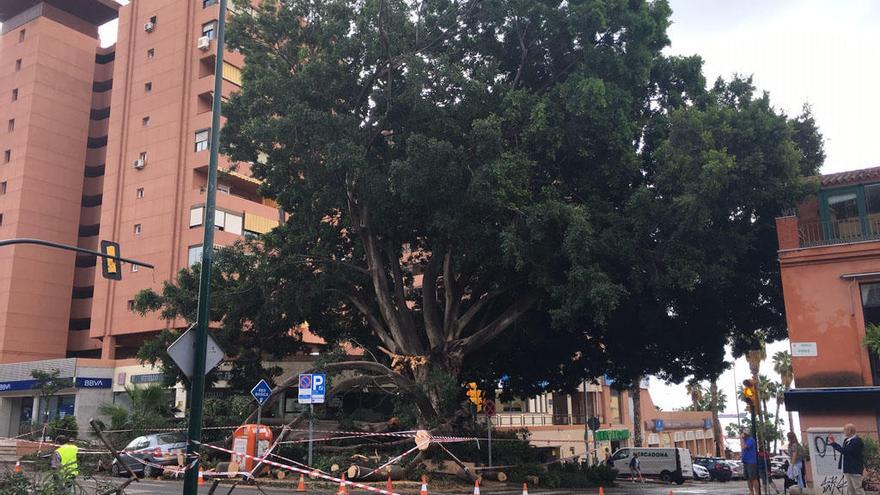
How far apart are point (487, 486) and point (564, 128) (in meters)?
11.6

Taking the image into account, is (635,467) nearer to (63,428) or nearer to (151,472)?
(151,472)

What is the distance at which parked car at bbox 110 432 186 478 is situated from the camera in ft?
81.6

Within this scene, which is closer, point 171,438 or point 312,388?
point 312,388

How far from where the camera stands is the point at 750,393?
19.0 meters

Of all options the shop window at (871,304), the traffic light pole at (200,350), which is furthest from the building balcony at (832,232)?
the traffic light pole at (200,350)

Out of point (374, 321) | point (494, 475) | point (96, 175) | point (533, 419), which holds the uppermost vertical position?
point (96, 175)

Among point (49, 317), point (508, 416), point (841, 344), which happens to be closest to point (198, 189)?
point (49, 317)

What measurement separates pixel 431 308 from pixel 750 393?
11.9 metres

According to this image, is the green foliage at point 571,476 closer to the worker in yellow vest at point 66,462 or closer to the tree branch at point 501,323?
the tree branch at point 501,323

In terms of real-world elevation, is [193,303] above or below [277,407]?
above

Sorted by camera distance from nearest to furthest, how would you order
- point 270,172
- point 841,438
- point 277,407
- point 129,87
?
1. point 841,438
2. point 270,172
3. point 277,407
4. point 129,87

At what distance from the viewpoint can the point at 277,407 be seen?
127 feet

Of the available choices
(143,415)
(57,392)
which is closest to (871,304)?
(143,415)

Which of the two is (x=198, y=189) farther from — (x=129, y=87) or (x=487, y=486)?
(x=487, y=486)
